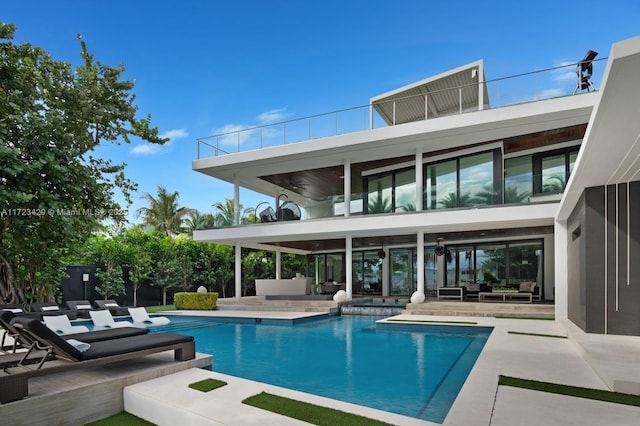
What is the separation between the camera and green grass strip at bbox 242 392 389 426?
4012mm

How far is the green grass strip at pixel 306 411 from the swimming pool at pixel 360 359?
46.2 inches

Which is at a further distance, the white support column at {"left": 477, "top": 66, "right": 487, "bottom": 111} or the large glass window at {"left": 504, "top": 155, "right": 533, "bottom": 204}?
the white support column at {"left": 477, "top": 66, "right": 487, "bottom": 111}

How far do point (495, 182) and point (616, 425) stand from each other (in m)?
11.7

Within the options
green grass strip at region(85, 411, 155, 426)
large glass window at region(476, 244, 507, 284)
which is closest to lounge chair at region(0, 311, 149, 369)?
green grass strip at region(85, 411, 155, 426)

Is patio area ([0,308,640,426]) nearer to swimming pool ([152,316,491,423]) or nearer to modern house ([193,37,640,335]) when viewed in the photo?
swimming pool ([152,316,491,423])

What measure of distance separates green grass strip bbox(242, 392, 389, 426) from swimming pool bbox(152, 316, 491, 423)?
117 cm

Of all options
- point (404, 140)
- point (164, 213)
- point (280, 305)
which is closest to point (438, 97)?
point (404, 140)

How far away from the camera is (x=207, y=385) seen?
518 cm

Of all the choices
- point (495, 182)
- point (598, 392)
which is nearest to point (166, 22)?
point (495, 182)

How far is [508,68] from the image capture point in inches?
609

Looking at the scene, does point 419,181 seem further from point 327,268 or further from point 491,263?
point 327,268

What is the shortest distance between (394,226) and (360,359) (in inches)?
326

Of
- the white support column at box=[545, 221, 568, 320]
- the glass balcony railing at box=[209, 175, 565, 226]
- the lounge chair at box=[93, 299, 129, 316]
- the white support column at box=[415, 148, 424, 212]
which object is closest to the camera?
the white support column at box=[545, 221, 568, 320]

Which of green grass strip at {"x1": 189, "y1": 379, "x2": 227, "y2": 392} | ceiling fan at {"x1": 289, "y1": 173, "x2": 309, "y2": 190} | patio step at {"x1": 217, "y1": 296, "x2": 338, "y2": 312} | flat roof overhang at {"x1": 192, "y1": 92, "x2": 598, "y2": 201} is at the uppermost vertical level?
flat roof overhang at {"x1": 192, "y1": 92, "x2": 598, "y2": 201}
